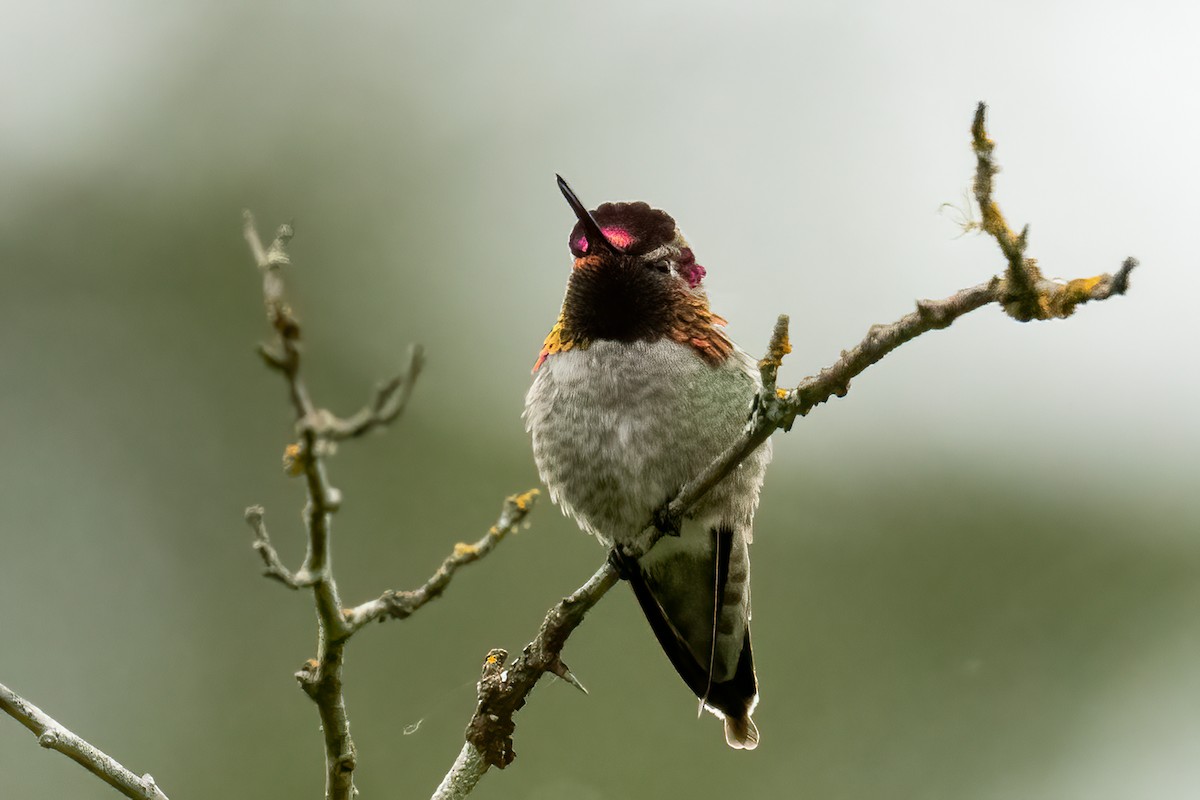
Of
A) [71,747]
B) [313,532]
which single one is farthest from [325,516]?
[71,747]

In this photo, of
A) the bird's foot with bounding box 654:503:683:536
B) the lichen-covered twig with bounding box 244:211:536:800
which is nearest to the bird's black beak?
the bird's foot with bounding box 654:503:683:536

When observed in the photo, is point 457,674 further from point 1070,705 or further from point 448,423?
point 1070,705

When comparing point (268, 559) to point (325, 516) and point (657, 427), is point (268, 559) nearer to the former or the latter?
point (325, 516)

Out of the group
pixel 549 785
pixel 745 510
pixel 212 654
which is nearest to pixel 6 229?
pixel 212 654

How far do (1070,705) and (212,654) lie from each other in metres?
7.14

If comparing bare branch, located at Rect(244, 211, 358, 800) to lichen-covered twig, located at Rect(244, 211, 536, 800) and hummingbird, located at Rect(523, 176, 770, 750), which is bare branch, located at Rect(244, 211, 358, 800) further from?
hummingbird, located at Rect(523, 176, 770, 750)

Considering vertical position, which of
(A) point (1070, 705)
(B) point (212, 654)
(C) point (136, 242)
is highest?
(C) point (136, 242)

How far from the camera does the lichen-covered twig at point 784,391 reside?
281 cm

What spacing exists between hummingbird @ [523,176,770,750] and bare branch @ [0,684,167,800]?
2206 mm

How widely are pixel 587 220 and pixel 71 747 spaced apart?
10.2 feet

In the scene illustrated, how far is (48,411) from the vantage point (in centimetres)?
1283

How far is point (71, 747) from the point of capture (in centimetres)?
295

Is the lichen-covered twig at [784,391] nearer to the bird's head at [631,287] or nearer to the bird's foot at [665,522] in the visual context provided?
the bird's foot at [665,522]

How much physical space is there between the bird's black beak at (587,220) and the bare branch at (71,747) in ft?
9.67
